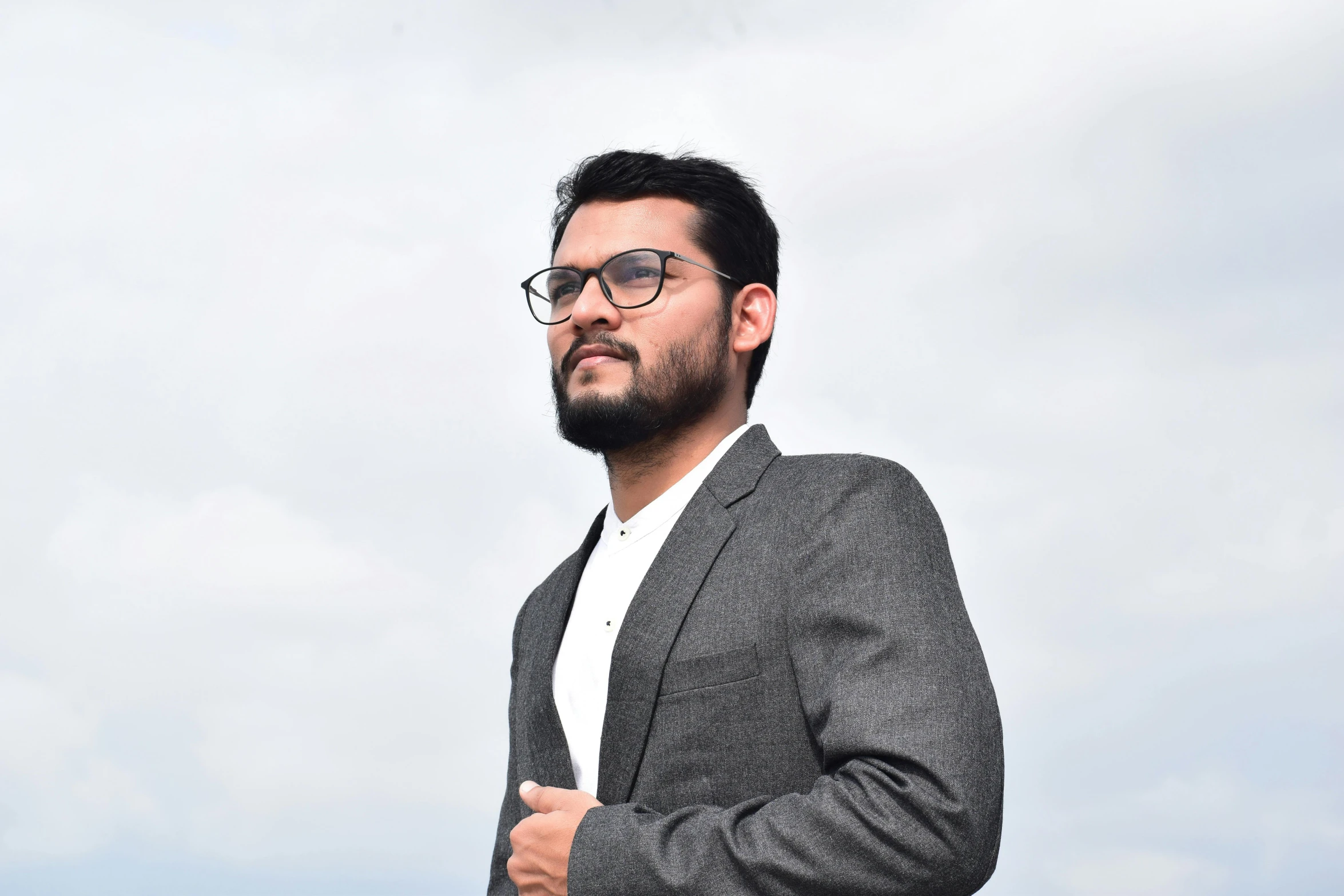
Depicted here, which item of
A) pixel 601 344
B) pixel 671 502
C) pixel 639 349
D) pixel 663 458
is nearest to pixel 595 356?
pixel 601 344

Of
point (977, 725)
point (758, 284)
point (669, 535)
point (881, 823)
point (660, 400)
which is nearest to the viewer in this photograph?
point (881, 823)

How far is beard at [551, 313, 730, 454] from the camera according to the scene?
3721 millimetres

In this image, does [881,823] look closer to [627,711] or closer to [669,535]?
[627,711]

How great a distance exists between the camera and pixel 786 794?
285cm

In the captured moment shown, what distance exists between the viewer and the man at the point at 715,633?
8.91ft

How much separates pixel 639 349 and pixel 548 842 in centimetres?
147

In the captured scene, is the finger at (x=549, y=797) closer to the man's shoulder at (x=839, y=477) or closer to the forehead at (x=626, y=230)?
the man's shoulder at (x=839, y=477)

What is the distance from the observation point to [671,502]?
383cm

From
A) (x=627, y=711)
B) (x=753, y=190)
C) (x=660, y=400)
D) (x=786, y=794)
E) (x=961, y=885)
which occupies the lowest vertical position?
(x=961, y=885)

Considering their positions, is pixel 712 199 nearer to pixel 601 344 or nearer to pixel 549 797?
pixel 601 344

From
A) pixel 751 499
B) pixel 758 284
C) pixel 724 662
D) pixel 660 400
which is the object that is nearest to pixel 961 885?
pixel 724 662

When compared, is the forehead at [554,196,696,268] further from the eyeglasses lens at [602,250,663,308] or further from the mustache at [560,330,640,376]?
the mustache at [560,330,640,376]

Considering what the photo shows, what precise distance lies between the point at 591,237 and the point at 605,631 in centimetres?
125

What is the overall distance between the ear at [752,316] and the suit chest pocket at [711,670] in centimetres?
119
